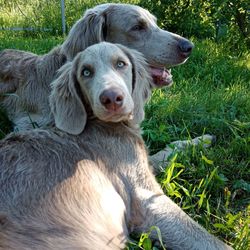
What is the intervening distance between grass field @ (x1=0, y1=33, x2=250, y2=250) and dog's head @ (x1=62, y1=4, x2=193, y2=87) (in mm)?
542

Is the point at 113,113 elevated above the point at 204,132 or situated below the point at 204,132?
above

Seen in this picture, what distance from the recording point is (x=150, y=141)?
4.13m

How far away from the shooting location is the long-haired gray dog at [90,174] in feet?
8.55

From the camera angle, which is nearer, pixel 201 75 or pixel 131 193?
pixel 131 193

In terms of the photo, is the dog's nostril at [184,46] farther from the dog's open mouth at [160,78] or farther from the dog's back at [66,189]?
the dog's back at [66,189]

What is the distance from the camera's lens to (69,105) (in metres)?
3.20

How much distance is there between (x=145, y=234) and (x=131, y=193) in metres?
0.29

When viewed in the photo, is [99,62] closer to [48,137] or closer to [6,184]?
[48,137]

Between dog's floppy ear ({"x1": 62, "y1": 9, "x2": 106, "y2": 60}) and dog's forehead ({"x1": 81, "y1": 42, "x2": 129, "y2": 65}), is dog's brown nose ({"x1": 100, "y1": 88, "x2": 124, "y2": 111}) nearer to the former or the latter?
dog's forehead ({"x1": 81, "y1": 42, "x2": 129, "y2": 65})

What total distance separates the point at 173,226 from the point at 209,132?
1615 mm

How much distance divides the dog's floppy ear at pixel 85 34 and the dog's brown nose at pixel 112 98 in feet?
4.68

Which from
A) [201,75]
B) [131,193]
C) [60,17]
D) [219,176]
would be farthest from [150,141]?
[60,17]

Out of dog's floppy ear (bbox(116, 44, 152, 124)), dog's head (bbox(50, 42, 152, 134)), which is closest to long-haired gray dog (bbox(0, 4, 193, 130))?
dog's floppy ear (bbox(116, 44, 152, 124))

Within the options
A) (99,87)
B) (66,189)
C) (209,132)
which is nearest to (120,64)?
(99,87)
